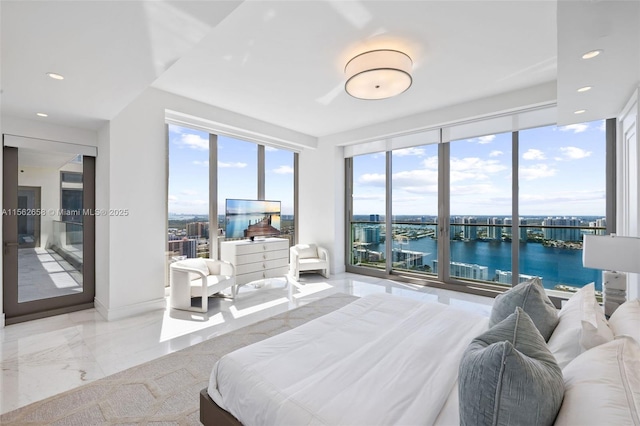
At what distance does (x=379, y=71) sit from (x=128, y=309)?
3.94 meters

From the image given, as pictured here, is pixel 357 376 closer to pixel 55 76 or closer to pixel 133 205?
pixel 55 76

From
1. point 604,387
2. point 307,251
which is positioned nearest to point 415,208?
point 307,251

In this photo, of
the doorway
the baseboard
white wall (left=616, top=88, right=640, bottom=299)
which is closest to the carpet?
the baseboard

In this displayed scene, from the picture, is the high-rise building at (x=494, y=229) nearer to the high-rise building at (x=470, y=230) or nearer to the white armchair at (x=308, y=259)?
the high-rise building at (x=470, y=230)

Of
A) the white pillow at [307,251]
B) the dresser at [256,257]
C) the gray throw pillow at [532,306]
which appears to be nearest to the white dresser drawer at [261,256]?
the dresser at [256,257]

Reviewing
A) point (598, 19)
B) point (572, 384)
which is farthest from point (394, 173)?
point (572, 384)

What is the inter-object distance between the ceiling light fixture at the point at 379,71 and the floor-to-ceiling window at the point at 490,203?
7.15ft

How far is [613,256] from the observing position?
6.31 feet

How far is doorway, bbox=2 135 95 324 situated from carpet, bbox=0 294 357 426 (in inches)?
83.9

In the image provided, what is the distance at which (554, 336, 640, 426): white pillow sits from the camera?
0.75 metres

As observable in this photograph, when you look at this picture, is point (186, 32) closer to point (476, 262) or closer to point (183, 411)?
point (183, 411)

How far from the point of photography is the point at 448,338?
1746 millimetres

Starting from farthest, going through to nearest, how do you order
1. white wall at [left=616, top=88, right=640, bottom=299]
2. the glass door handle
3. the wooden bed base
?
the glass door handle, white wall at [left=616, top=88, right=640, bottom=299], the wooden bed base

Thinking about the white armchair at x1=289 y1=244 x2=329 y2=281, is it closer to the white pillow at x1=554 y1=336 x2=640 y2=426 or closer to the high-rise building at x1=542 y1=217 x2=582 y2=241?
the high-rise building at x1=542 y1=217 x2=582 y2=241
